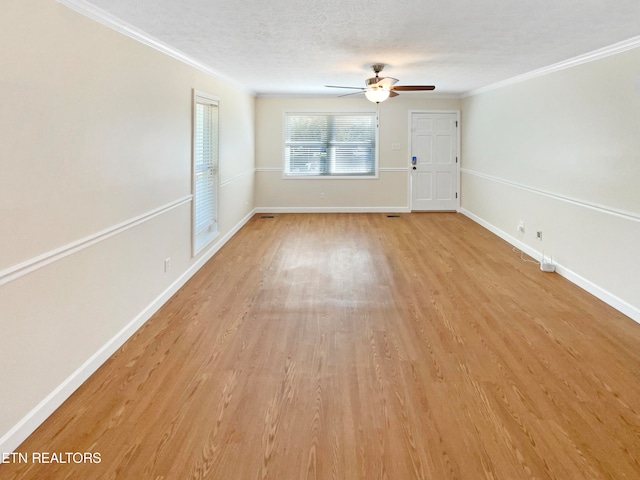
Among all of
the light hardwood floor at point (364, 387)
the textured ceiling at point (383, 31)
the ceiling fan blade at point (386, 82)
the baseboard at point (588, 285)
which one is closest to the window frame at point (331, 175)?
the baseboard at point (588, 285)

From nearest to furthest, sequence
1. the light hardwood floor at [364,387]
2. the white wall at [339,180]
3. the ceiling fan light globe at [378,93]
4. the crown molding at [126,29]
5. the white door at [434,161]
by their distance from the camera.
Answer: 1. the light hardwood floor at [364,387]
2. the crown molding at [126,29]
3. the ceiling fan light globe at [378,93]
4. the white wall at [339,180]
5. the white door at [434,161]

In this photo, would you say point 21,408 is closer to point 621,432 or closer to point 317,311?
point 317,311

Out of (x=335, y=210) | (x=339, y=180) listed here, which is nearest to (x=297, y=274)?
(x=335, y=210)

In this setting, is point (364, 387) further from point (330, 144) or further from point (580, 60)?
point (330, 144)

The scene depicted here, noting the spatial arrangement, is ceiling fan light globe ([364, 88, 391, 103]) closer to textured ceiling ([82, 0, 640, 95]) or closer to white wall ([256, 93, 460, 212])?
textured ceiling ([82, 0, 640, 95])

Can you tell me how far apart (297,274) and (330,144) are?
4573mm

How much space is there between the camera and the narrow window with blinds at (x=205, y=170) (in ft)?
16.1

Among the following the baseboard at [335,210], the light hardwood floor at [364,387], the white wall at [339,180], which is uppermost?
the white wall at [339,180]

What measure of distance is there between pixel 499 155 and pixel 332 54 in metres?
3.53

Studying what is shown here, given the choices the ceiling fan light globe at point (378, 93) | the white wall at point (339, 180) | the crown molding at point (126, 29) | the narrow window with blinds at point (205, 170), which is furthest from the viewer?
the white wall at point (339, 180)

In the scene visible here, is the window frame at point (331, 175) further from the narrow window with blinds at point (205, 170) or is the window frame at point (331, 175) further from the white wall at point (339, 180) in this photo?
the narrow window with blinds at point (205, 170)

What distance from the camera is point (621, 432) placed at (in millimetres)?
2113

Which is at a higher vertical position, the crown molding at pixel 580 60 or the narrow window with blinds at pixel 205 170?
the crown molding at pixel 580 60

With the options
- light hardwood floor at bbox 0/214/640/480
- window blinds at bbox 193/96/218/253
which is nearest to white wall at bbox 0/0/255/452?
light hardwood floor at bbox 0/214/640/480
